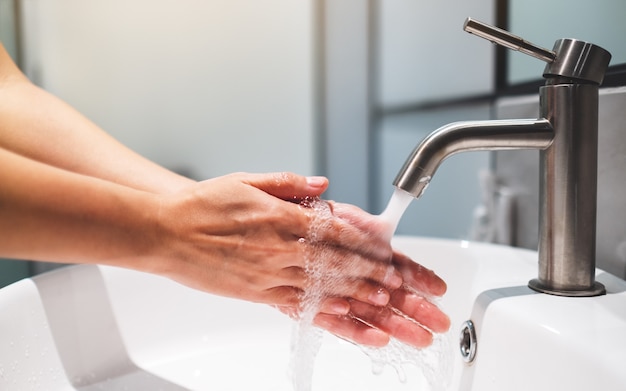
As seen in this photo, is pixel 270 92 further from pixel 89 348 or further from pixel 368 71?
pixel 89 348

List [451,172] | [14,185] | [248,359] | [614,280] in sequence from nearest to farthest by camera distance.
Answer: [14,185], [614,280], [248,359], [451,172]

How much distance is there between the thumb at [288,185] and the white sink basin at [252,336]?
0.62 ft

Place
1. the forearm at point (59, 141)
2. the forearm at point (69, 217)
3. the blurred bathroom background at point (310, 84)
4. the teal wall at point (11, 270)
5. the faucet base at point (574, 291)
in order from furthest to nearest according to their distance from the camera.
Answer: the teal wall at point (11, 270)
the blurred bathroom background at point (310, 84)
the forearm at point (59, 141)
the faucet base at point (574, 291)
the forearm at point (69, 217)

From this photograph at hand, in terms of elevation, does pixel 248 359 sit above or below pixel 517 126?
below

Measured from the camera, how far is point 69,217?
349mm

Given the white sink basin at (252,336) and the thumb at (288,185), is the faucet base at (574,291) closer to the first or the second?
the white sink basin at (252,336)

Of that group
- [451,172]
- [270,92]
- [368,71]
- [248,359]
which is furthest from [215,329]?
[368,71]

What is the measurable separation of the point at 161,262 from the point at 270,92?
3.17 feet

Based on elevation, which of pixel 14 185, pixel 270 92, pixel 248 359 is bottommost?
pixel 248 359

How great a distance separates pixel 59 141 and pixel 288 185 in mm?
→ 299

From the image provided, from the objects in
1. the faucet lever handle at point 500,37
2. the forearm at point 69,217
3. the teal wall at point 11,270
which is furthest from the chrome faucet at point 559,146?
the teal wall at point 11,270

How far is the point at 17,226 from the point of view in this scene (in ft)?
1.10

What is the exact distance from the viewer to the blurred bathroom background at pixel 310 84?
845mm

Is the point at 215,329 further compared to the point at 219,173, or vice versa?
the point at 219,173
